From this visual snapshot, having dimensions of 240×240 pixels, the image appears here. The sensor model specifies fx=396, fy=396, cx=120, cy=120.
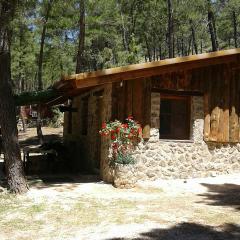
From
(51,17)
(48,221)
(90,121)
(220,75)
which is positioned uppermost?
(51,17)

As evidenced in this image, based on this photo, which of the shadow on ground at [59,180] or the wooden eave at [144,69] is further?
the shadow on ground at [59,180]

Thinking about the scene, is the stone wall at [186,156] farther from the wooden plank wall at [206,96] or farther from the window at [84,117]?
the window at [84,117]

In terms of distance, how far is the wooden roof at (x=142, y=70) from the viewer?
1037 centimetres

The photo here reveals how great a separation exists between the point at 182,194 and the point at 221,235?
12.5ft

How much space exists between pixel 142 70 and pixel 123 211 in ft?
14.6

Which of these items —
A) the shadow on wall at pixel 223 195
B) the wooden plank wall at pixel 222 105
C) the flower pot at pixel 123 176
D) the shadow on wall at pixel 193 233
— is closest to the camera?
the shadow on wall at pixel 193 233

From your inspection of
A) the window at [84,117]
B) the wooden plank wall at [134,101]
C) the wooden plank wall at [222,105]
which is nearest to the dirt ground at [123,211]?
the wooden plank wall at [222,105]

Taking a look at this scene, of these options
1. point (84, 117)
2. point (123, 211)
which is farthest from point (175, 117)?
point (123, 211)

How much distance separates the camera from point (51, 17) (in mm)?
23891

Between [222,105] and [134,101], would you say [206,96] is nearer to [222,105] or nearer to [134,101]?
[222,105]

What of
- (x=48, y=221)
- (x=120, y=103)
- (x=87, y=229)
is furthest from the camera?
(x=120, y=103)

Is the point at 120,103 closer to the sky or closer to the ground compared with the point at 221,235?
closer to the sky

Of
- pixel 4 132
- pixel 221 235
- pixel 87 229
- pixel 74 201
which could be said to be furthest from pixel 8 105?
pixel 221 235

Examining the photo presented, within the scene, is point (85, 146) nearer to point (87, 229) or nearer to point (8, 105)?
point (8, 105)
